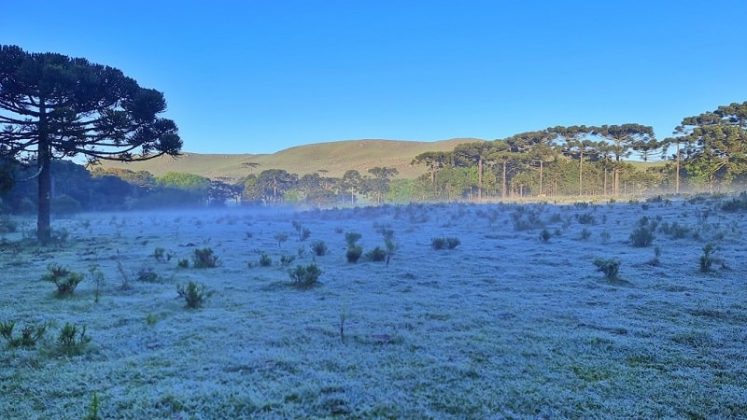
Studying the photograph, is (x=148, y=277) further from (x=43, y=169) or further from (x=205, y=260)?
(x=43, y=169)

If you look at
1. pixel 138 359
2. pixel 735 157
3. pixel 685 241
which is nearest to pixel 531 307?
pixel 138 359

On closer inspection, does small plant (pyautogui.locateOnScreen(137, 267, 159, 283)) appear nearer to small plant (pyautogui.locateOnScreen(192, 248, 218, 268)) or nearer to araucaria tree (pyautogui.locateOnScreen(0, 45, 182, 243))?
small plant (pyautogui.locateOnScreen(192, 248, 218, 268))

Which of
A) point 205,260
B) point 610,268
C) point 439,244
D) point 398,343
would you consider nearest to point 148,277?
point 205,260

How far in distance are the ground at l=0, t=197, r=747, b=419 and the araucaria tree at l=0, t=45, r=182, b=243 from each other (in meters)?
7.14

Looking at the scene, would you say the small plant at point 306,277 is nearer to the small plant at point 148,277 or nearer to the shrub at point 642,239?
the small plant at point 148,277

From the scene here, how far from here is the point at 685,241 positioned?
9.65 m

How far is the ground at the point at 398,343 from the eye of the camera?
2.83 meters

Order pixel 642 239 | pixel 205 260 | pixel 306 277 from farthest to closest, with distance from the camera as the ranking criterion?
pixel 642 239, pixel 205 260, pixel 306 277

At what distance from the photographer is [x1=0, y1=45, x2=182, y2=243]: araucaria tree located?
1277cm

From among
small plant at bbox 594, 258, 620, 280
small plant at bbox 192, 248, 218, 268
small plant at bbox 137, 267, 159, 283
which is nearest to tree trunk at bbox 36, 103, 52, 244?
small plant at bbox 192, 248, 218, 268

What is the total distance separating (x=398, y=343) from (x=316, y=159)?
114 m

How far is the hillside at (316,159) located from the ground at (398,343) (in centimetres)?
8978

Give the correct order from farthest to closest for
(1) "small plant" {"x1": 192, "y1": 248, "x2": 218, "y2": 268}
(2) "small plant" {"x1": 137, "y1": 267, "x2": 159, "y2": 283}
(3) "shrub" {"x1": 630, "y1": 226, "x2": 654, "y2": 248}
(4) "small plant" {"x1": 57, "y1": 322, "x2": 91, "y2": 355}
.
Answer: (3) "shrub" {"x1": 630, "y1": 226, "x2": 654, "y2": 248} < (1) "small plant" {"x1": 192, "y1": 248, "x2": 218, "y2": 268} < (2) "small plant" {"x1": 137, "y1": 267, "x2": 159, "y2": 283} < (4) "small plant" {"x1": 57, "y1": 322, "x2": 91, "y2": 355}

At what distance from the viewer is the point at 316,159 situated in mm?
116062
